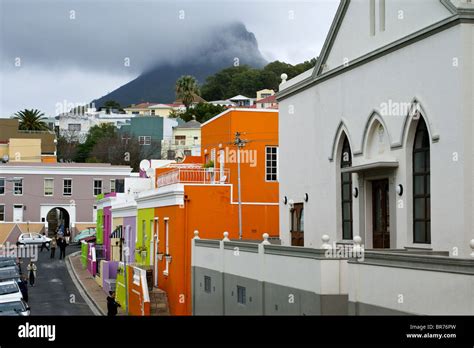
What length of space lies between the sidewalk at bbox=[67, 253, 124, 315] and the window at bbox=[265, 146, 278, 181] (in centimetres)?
796

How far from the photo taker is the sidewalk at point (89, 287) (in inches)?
1394

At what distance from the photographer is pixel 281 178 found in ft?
87.9

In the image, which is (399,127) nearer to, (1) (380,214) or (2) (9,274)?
(1) (380,214)

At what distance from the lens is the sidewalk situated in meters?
35.4

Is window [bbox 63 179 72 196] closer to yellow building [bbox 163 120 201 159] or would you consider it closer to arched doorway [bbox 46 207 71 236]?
arched doorway [bbox 46 207 71 236]

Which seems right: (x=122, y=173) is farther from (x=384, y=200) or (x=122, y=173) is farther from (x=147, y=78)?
(x=147, y=78)

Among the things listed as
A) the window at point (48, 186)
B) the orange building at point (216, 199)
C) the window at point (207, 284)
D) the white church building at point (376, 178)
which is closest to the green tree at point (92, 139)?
the window at point (48, 186)

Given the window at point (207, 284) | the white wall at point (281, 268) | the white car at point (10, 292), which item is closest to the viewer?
the white wall at point (281, 268)

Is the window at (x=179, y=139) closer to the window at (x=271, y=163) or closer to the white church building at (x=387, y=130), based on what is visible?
the window at (x=271, y=163)

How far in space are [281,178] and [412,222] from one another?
336 inches

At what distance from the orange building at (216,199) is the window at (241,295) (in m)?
6.12

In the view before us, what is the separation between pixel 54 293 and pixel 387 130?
25375mm
